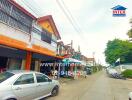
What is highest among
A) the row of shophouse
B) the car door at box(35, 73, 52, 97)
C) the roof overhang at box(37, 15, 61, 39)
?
the roof overhang at box(37, 15, 61, 39)

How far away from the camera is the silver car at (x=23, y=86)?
23.8 ft

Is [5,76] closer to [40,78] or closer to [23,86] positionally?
[23,86]

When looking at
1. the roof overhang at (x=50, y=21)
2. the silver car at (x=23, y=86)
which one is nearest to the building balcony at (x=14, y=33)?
the silver car at (x=23, y=86)

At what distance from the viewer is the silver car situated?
7.26 m

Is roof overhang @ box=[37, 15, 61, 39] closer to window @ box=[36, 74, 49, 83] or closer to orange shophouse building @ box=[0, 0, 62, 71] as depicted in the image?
orange shophouse building @ box=[0, 0, 62, 71]

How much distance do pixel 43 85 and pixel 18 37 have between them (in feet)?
21.2

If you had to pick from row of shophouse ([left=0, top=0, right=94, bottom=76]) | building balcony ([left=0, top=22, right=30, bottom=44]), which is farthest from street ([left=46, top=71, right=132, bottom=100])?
building balcony ([left=0, top=22, right=30, bottom=44])

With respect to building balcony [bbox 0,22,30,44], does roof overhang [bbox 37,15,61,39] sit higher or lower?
higher

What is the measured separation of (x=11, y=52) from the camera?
12422 millimetres

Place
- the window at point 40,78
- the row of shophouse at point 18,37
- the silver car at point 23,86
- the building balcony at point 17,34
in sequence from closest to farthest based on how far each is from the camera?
the silver car at point 23,86, the window at point 40,78, the row of shophouse at point 18,37, the building balcony at point 17,34

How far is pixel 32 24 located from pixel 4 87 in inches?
429

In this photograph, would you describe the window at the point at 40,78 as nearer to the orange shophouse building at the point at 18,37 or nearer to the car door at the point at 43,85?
the car door at the point at 43,85

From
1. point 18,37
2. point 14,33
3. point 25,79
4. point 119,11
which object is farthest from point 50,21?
point 25,79

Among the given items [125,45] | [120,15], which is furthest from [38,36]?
[125,45]
